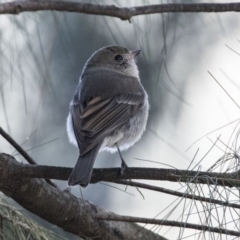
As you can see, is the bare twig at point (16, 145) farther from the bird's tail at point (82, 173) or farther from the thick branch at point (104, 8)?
the thick branch at point (104, 8)

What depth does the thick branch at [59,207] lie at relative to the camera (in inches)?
100

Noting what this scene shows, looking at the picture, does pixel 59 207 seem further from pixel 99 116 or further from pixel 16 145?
pixel 99 116

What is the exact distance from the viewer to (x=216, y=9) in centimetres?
221

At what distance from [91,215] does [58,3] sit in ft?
3.92

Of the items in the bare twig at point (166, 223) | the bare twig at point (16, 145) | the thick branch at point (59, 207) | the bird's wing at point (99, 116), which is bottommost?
the thick branch at point (59, 207)

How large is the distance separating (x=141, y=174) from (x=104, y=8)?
0.76 meters

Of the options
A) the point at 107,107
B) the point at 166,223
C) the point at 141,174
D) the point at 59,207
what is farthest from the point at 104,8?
the point at 107,107

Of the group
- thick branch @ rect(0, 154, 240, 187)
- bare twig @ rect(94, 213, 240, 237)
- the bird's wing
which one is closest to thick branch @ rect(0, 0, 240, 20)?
thick branch @ rect(0, 154, 240, 187)

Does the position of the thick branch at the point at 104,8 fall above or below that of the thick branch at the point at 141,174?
above

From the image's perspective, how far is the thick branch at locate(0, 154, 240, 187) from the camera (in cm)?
218

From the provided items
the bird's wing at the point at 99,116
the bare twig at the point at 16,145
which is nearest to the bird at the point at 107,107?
the bird's wing at the point at 99,116

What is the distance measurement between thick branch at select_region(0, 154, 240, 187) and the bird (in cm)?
17

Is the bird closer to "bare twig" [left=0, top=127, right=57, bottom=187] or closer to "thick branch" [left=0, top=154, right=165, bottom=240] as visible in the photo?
"thick branch" [left=0, top=154, right=165, bottom=240]

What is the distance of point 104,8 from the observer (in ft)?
6.43
